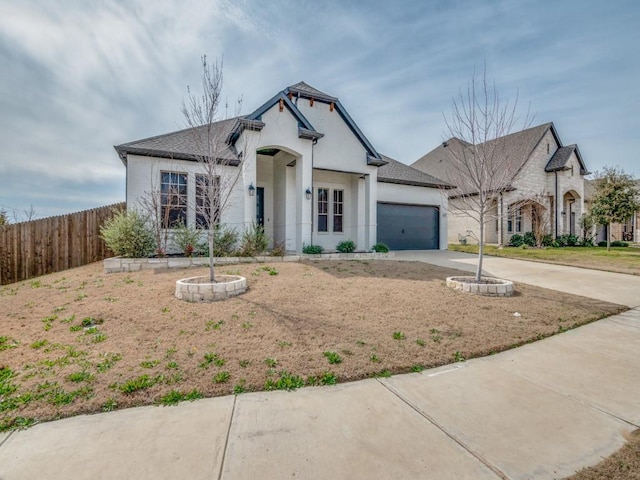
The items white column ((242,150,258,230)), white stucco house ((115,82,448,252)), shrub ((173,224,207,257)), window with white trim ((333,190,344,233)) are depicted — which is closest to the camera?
shrub ((173,224,207,257))

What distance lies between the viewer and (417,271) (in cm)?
919

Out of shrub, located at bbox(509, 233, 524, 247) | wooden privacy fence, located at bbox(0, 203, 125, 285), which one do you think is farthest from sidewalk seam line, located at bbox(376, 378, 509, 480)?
shrub, located at bbox(509, 233, 524, 247)

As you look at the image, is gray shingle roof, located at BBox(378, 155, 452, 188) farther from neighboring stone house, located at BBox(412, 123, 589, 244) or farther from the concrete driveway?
the concrete driveway

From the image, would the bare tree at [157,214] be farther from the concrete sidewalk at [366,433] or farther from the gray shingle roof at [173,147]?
the concrete sidewalk at [366,433]

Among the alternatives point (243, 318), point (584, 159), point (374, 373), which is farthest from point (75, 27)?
point (584, 159)

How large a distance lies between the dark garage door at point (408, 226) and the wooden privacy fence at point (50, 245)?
11867mm

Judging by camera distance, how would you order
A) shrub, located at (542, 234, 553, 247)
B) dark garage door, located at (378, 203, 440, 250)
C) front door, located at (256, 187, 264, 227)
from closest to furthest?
front door, located at (256, 187, 264, 227) → dark garage door, located at (378, 203, 440, 250) → shrub, located at (542, 234, 553, 247)

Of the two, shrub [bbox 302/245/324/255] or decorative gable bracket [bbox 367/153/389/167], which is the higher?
decorative gable bracket [bbox 367/153/389/167]

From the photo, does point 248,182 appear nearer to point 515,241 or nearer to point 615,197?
point 515,241

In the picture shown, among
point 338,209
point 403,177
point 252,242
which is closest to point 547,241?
point 403,177

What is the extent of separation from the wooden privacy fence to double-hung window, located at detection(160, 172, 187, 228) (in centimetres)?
161

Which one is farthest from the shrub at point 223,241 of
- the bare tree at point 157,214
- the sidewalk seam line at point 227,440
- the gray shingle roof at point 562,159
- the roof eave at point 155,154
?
the gray shingle roof at point 562,159

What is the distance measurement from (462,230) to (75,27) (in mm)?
22084

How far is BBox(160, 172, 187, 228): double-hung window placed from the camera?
1055 cm
